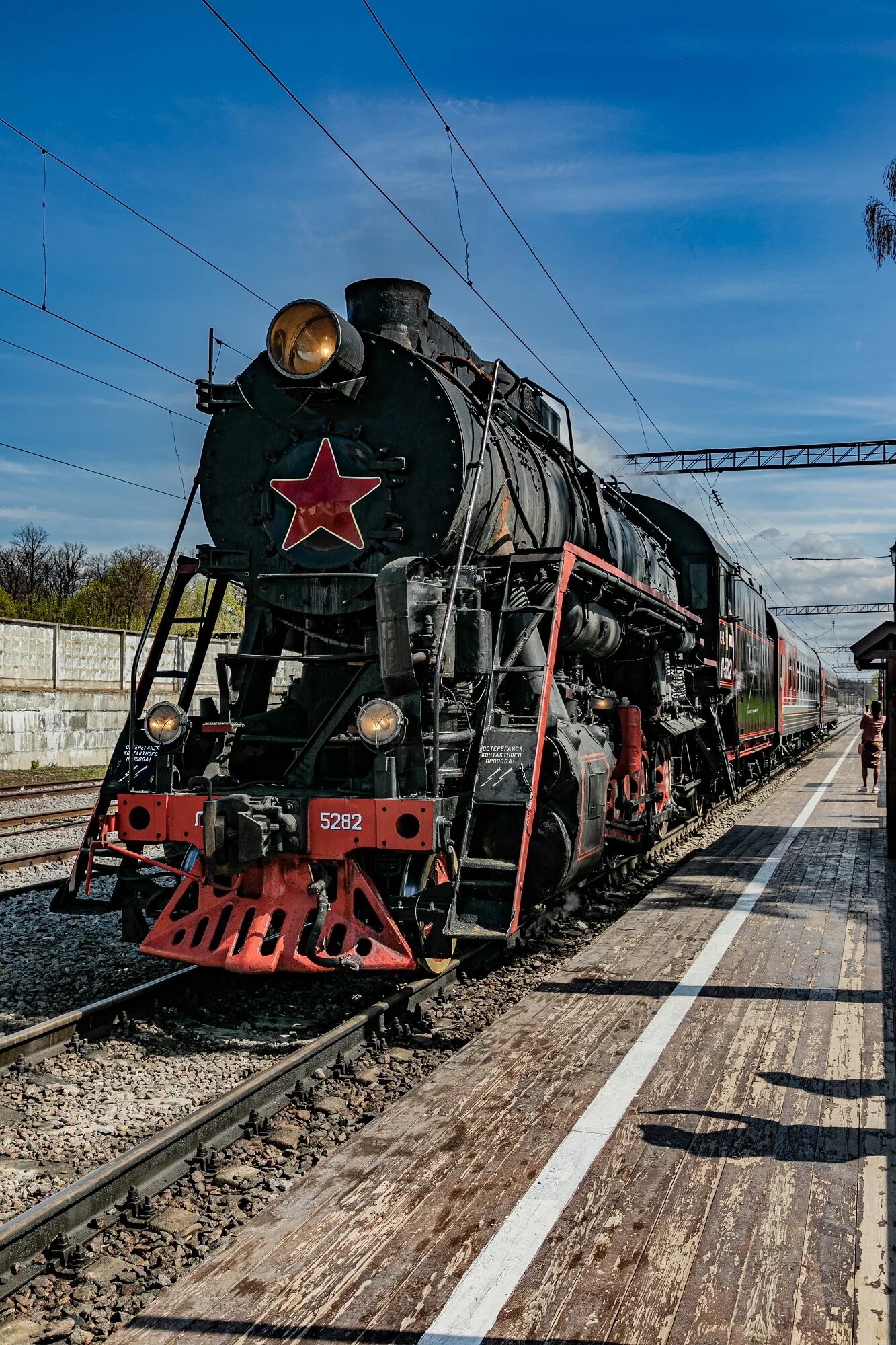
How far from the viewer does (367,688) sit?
19.1 ft

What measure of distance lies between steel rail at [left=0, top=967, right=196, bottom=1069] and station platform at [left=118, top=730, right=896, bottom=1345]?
70.4 inches

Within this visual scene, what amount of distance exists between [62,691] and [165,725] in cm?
1587

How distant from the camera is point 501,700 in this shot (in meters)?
6.32

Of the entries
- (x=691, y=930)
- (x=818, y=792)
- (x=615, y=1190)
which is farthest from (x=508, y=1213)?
(x=818, y=792)

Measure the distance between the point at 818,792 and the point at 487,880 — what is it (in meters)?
14.0

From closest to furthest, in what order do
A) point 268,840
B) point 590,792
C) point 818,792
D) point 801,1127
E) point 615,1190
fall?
point 615,1190, point 801,1127, point 268,840, point 590,792, point 818,792

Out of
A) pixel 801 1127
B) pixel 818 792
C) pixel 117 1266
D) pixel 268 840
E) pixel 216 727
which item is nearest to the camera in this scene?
pixel 117 1266

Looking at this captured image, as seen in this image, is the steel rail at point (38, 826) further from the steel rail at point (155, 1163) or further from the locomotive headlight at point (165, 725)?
the steel rail at point (155, 1163)

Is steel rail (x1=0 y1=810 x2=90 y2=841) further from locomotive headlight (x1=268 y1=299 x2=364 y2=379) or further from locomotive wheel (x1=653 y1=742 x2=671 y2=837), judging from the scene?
locomotive headlight (x1=268 y1=299 x2=364 y2=379)

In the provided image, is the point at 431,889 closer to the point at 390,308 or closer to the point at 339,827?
the point at 339,827

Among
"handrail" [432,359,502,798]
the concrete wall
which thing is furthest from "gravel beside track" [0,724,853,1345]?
the concrete wall

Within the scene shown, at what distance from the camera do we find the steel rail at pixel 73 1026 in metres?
4.65

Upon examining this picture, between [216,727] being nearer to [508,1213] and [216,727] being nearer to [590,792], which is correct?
[590,792]

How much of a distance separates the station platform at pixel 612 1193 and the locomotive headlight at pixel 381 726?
1470mm
